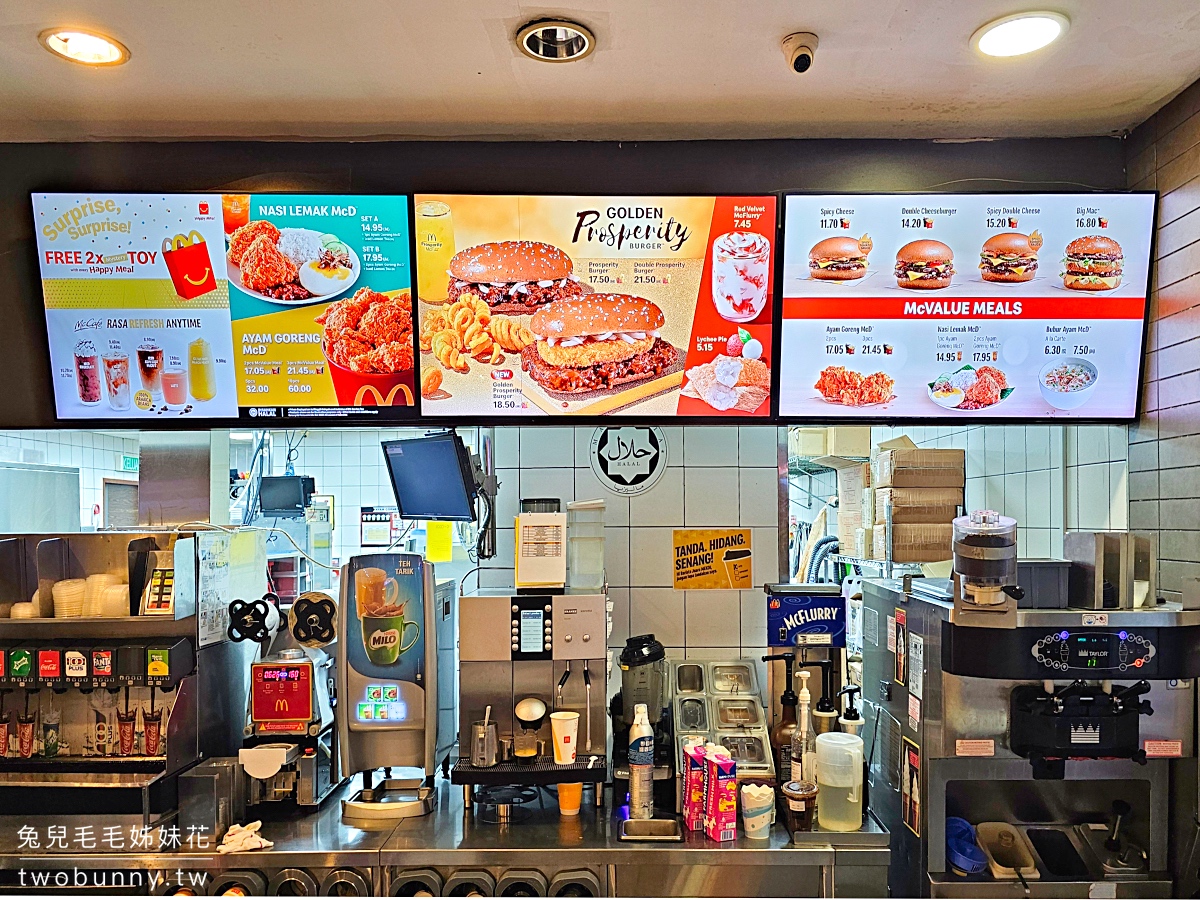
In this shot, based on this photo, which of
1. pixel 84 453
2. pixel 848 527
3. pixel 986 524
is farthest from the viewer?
pixel 84 453

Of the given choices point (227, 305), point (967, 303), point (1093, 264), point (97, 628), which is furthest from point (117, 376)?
point (1093, 264)

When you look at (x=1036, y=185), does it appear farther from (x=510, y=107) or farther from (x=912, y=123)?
(x=510, y=107)

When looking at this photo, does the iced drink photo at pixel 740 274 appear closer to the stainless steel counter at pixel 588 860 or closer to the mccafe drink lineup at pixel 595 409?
the mccafe drink lineup at pixel 595 409

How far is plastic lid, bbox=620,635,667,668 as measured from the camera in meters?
2.92

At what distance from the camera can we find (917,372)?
2932 mm

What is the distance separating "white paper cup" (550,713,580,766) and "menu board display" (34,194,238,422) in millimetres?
1534

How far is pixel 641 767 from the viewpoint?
105 inches

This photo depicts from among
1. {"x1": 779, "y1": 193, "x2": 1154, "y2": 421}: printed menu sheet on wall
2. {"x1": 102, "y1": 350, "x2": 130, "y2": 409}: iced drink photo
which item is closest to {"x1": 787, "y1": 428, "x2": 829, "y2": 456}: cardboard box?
{"x1": 779, "y1": 193, "x2": 1154, "y2": 421}: printed menu sheet on wall

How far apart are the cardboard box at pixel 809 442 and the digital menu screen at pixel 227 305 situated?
71.2 inches

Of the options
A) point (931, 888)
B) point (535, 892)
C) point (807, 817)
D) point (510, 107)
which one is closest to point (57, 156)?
point (510, 107)

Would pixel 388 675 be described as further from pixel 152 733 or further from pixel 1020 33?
pixel 1020 33

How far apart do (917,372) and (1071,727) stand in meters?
1.20

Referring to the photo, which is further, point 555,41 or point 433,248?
point 433,248

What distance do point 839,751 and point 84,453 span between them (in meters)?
4.11
